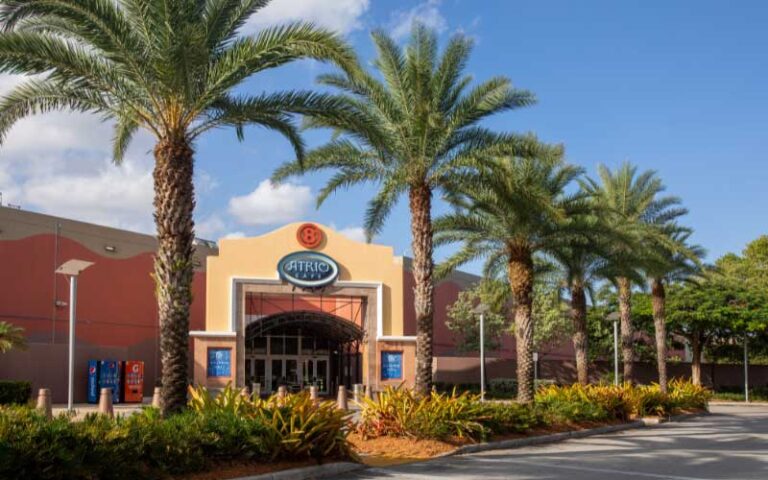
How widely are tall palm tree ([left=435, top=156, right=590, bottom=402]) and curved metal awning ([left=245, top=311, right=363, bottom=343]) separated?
1671cm

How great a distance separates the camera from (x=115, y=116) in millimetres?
15977

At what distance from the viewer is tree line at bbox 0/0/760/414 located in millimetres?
14398

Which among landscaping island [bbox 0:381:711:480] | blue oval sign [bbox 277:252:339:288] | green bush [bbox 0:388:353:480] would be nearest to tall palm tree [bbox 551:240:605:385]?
landscaping island [bbox 0:381:711:480]

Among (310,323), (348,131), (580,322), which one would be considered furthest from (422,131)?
(310,323)

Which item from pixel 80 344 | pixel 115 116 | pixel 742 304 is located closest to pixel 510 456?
pixel 115 116

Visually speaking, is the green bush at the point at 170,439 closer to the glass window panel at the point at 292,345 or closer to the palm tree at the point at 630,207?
the palm tree at the point at 630,207

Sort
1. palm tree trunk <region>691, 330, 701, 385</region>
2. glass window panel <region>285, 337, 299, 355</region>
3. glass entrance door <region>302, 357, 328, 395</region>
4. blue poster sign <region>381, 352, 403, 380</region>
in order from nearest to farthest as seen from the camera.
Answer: blue poster sign <region>381, 352, 403, 380</region> < glass entrance door <region>302, 357, 328, 395</region> < palm tree trunk <region>691, 330, 701, 385</region> < glass window panel <region>285, 337, 299, 355</region>

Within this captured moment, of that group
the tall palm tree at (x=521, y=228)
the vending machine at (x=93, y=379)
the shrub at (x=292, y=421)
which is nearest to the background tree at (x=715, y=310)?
the tall palm tree at (x=521, y=228)

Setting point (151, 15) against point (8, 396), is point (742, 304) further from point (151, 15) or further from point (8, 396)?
point (151, 15)

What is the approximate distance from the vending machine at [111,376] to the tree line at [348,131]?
16.1m

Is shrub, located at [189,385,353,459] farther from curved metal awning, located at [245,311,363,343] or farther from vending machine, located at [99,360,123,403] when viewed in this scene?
curved metal awning, located at [245,311,363,343]

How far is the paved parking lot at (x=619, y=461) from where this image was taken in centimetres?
1379

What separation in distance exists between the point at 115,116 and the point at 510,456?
10.3m

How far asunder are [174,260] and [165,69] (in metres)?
3.26
